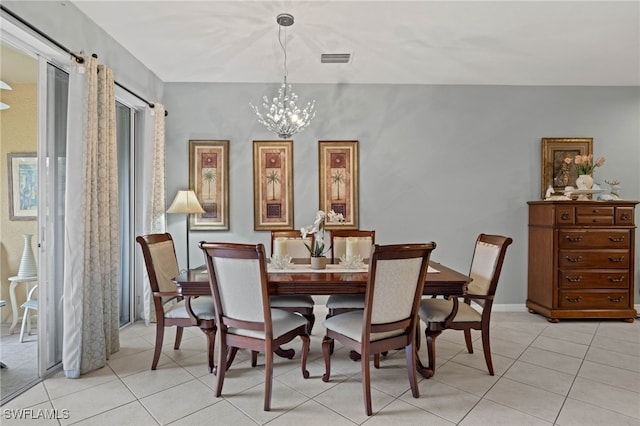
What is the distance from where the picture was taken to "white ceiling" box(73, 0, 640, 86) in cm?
275

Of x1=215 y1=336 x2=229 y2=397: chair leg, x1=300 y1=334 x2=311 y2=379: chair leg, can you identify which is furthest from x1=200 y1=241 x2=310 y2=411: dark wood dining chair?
x1=300 y1=334 x2=311 y2=379: chair leg

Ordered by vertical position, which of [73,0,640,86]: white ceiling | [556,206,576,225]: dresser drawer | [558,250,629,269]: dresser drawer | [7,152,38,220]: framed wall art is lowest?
[558,250,629,269]: dresser drawer

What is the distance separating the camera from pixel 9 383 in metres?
2.44

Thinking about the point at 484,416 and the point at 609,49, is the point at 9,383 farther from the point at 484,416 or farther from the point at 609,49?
the point at 609,49

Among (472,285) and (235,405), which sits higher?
(472,285)

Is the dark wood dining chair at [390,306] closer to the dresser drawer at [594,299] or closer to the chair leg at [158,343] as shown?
the chair leg at [158,343]

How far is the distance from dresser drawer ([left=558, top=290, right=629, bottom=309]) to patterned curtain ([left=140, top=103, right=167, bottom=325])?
452 centimetres

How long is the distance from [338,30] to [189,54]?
5.08ft

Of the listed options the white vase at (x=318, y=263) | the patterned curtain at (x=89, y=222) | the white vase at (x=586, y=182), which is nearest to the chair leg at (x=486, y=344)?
the white vase at (x=318, y=263)

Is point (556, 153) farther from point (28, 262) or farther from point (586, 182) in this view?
point (28, 262)

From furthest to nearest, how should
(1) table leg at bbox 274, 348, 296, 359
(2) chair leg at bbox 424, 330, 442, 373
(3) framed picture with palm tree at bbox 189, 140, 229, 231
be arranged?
1. (3) framed picture with palm tree at bbox 189, 140, 229, 231
2. (1) table leg at bbox 274, 348, 296, 359
3. (2) chair leg at bbox 424, 330, 442, 373

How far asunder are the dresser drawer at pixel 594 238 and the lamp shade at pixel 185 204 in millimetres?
4044

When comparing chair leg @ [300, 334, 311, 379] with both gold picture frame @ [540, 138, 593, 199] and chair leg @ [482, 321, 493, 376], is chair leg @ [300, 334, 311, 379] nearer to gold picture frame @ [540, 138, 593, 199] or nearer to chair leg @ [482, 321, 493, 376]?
chair leg @ [482, 321, 493, 376]

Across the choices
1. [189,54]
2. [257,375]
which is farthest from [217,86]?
[257,375]
